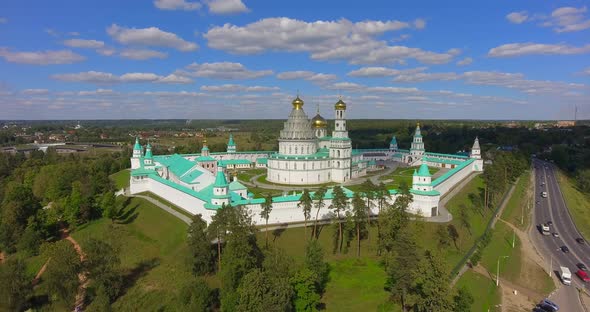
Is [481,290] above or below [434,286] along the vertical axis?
below

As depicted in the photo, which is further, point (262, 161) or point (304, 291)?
point (262, 161)

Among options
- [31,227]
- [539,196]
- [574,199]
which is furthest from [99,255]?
[574,199]

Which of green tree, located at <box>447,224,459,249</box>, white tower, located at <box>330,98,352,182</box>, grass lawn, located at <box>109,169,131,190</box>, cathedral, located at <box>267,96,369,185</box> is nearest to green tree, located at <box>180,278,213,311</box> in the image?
green tree, located at <box>447,224,459,249</box>

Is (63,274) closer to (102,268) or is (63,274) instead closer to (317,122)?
(102,268)

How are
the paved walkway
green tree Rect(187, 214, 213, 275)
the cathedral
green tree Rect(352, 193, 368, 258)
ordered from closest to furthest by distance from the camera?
1. green tree Rect(187, 214, 213, 275)
2. the paved walkway
3. green tree Rect(352, 193, 368, 258)
4. the cathedral

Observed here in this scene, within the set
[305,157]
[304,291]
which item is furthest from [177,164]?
[304,291]

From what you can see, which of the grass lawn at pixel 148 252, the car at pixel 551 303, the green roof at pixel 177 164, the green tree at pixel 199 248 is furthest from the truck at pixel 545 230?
the green roof at pixel 177 164

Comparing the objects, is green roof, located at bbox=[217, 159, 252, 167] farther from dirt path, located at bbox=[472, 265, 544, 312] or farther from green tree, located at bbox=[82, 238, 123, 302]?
dirt path, located at bbox=[472, 265, 544, 312]

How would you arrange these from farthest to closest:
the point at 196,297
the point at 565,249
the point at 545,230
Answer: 1. the point at 545,230
2. the point at 565,249
3. the point at 196,297
